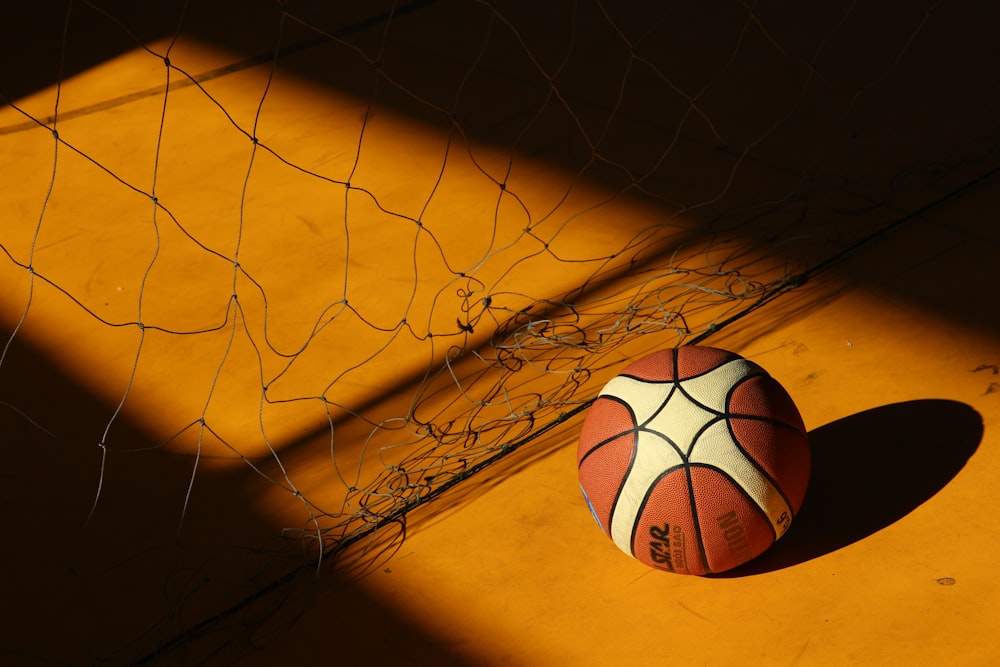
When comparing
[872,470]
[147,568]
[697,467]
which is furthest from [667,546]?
[147,568]

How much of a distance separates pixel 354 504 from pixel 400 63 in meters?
3.46

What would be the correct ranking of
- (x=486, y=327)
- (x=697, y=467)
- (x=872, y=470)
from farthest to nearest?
(x=486, y=327) → (x=872, y=470) → (x=697, y=467)

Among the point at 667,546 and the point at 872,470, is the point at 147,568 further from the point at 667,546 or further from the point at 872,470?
the point at 872,470

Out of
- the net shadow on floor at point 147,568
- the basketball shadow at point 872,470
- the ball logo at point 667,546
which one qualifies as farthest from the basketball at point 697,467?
the net shadow on floor at point 147,568

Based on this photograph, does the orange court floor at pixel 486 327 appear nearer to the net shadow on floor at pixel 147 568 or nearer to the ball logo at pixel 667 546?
the net shadow on floor at pixel 147 568

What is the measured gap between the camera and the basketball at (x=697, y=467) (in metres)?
2.45

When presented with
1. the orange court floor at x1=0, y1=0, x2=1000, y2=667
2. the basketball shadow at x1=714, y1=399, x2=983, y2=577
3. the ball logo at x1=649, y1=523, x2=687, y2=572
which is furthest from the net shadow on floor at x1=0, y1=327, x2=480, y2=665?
the basketball shadow at x1=714, y1=399, x2=983, y2=577

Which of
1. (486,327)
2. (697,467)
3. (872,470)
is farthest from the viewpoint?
(486,327)

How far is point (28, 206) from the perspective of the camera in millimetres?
4973

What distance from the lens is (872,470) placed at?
9.34 ft

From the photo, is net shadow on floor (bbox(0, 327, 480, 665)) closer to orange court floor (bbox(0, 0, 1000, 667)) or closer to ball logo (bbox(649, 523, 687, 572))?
orange court floor (bbox(0, 0, 1000, 667))

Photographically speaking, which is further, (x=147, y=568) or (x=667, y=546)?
(x=147, y=568)

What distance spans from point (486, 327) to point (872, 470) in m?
1.44

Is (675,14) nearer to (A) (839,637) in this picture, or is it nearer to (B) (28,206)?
(B) (28,206)
